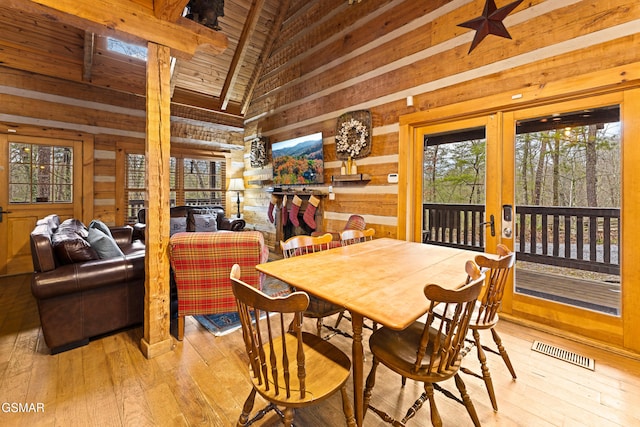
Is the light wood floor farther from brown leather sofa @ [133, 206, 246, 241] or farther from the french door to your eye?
brown leather sofa @ [133, 206, 246, 241]

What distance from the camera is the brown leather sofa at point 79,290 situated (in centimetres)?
216

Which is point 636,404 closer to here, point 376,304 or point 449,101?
point 376,304

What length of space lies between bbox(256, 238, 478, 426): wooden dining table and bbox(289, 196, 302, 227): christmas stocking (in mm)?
2731

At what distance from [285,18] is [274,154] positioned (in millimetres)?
2809

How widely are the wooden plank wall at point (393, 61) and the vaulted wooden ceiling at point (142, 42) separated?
637 millimetres

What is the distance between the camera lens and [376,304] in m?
1.23

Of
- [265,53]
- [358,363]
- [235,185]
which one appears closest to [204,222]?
[235,185]

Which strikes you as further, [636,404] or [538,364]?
[538,364]

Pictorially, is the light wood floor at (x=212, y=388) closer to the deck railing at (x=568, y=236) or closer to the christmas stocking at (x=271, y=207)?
the deck railing at (x=568, y=236)

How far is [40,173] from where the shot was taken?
458 cm

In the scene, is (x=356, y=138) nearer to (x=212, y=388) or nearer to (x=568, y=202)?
(x=568, y=202)

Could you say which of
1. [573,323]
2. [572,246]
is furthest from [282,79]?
[573,323]

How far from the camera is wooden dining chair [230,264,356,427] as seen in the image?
3.50 ft

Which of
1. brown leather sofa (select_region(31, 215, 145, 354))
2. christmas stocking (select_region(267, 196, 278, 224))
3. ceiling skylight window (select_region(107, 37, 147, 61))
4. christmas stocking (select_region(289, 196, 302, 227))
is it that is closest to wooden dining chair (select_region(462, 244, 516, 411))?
brown leather sofa (select_region(31, 215, 145, 354))
